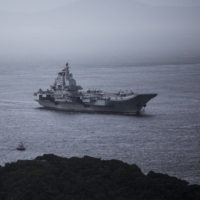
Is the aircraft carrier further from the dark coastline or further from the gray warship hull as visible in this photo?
the dark coastline

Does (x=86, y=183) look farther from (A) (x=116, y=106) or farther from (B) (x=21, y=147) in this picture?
(A) (x=116, y=106)

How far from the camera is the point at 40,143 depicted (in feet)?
107

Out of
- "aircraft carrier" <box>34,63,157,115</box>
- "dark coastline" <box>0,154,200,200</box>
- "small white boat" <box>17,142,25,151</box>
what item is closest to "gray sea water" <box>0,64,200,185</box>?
"small white boat" <box>17,142,25,151</box>

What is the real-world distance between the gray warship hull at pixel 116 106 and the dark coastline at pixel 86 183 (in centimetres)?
2028

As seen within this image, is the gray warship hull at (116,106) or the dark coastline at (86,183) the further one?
the gray warship hull at (116,106)

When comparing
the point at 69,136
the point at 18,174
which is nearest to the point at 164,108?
the point at 69,136

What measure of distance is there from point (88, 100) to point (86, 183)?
25804 mm

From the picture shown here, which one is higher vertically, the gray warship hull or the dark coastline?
the gray warship hull

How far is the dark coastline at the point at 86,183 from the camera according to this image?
20094mm

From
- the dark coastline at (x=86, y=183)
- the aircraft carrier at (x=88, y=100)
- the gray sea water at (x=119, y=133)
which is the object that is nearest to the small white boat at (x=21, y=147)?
the gray sea water at (x=119, y=133)

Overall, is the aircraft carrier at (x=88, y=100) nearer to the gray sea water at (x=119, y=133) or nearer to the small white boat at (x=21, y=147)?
the gray sea water at (x=119, y=133)

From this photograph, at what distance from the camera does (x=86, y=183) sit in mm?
21141

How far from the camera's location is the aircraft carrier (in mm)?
44275

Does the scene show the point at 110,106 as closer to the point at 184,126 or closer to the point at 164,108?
the point at 164,108
